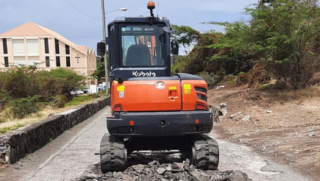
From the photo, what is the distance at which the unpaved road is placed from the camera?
6.18 m

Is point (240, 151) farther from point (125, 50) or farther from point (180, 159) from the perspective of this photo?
point (125, 50)

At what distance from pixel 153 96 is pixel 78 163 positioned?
9.29ft

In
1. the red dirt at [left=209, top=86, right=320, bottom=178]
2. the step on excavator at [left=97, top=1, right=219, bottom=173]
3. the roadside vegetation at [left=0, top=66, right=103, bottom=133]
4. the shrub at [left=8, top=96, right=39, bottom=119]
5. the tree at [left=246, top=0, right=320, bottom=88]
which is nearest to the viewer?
the step on excavator at [left=97, top=1, right=219, bottom=173]

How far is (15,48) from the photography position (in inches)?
2874

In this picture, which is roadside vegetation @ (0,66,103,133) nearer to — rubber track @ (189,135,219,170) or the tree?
rubber track @ (189,135,219,170)

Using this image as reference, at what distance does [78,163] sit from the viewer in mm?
7238

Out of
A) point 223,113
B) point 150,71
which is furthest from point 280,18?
point 150,71

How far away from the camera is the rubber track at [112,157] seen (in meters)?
5.56

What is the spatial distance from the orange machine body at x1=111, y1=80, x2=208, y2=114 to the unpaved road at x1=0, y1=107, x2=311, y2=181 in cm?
167

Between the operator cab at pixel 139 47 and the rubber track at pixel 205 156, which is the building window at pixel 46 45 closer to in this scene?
the operator cab at pixel 139 47

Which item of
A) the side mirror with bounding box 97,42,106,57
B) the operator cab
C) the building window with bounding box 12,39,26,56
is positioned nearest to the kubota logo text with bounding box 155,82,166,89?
the operator cab

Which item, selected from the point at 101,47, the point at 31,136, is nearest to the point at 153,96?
the point at 101,47

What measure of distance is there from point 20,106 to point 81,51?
62.5 m

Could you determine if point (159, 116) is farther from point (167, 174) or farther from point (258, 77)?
point (258, 77)
